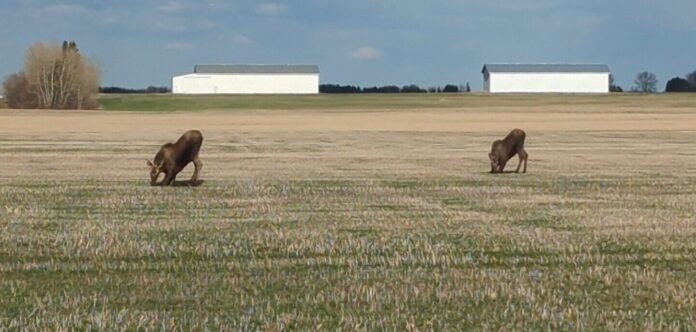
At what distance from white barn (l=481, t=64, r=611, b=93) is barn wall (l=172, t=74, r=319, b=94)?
119 feet

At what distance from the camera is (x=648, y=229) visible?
15773 mm

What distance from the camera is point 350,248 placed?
13602 mm

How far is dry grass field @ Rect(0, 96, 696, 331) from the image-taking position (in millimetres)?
9461

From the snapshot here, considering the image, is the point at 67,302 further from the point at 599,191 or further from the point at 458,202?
the point at 599,191

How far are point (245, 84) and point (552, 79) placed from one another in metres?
56.4

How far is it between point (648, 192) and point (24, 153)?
94.7 ft

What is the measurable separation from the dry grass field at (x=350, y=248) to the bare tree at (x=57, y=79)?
331 ft

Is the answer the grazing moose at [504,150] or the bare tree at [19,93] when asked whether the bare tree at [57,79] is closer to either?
the bare tree at [19,93]

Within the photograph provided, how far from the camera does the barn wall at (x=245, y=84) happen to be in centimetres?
19550

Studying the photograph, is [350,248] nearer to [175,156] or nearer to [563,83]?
[175,156]

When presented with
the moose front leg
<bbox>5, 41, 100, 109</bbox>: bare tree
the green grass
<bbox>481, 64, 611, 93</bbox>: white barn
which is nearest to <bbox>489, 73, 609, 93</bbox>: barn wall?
<bbox>481, 64, 611, 93</bbox>: white barn

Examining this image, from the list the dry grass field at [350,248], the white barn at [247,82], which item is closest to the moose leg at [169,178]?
the dry grass field at [350,248]

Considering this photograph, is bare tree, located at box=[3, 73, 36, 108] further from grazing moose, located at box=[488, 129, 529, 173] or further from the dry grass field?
grazing moose, located at box=[488, 129, 529, 173]

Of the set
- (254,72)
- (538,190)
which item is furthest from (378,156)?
(254,72)
